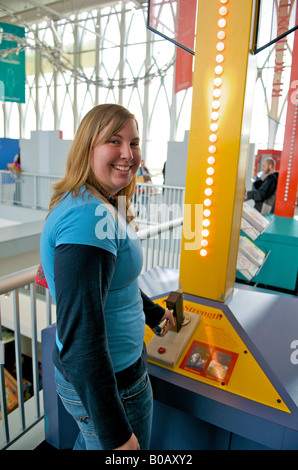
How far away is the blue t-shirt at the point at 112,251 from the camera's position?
0.83 m

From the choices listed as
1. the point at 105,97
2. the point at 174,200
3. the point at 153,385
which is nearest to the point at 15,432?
the point at 153,385

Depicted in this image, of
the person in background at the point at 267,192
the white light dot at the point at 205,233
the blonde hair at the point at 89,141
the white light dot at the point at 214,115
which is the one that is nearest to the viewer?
the blonde hair at the point at 89,141

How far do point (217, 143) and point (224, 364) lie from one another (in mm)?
1130

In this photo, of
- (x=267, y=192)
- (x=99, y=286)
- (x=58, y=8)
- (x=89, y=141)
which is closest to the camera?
(x=99, y=286)

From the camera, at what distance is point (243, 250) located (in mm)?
2533

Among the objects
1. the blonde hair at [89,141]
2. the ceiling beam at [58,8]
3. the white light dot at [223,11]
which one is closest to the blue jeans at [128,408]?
the blonde hair at [89,141]

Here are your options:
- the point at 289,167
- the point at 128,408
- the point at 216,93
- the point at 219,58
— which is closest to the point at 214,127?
the point at 216,93

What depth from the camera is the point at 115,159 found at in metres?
1.00

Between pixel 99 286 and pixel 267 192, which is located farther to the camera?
pixel 267 192

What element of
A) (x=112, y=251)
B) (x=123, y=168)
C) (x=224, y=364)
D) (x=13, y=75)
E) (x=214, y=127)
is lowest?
(x=224, y=364)

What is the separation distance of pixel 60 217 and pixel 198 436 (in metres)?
1.26

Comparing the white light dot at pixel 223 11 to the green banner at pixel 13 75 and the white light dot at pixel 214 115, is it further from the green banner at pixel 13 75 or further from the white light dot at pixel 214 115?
the green banner at pixel 13 75

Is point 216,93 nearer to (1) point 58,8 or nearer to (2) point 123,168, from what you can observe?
(2) point 123,168

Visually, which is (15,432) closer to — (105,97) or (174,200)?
(174,200)
